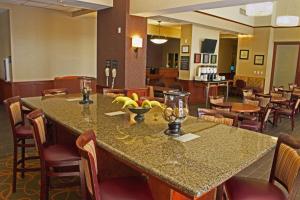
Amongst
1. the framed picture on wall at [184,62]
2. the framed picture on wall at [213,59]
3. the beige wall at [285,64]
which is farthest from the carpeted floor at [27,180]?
the beige wall at [285,64]

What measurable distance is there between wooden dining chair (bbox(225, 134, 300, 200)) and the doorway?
9.74m

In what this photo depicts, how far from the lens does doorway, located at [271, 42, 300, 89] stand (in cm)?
1027

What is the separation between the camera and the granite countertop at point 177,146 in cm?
135

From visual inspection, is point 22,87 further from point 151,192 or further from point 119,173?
→ point 151,192

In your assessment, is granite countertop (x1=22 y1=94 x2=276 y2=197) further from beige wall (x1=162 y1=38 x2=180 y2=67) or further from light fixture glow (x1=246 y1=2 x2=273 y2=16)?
beige wall (x1=162 y1=38 x2=180 y2=67)

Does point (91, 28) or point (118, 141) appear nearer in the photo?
point (118, 141)

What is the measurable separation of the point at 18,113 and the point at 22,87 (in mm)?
4470

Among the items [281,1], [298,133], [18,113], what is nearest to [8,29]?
[18,113]

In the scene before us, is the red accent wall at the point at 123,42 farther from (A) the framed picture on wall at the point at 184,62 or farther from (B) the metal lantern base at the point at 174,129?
(B) the metal lantern base at the point at 174,129

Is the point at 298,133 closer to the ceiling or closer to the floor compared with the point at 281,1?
closer to the floor

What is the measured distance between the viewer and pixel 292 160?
1.74 meters

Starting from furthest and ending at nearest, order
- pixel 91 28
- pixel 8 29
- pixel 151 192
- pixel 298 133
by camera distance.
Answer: pixel 91 28 → pixel 8 29 → pixel 298 133 → pixel 151 192

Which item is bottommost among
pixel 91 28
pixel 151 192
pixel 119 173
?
pixel 119 173

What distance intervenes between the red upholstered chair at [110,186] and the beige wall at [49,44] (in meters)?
6.05
